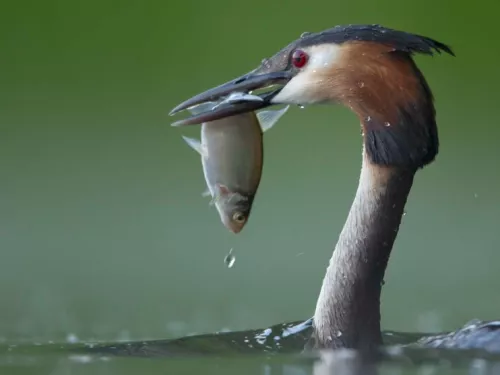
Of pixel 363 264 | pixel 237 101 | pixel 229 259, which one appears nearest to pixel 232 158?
pixel 237 101

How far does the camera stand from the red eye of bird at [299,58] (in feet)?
9.40

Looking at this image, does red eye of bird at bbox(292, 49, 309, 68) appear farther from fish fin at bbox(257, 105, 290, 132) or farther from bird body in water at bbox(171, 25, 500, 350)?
fish fin at bbox(257, 105, 290, 132)

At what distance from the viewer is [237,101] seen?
285 cm

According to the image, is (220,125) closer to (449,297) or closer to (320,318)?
(320,318)

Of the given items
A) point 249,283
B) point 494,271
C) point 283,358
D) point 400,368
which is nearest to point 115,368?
point 283,358

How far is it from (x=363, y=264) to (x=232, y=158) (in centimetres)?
39

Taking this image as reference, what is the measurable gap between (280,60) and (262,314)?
1.66 m

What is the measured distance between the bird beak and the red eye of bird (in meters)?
0.03

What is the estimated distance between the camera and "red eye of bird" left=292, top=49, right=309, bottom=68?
2865 millimetres

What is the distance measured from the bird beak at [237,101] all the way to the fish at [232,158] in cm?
1

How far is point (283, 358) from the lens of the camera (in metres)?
2.65

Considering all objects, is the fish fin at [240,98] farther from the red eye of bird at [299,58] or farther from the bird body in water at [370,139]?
the red eye of bird at [299,58]

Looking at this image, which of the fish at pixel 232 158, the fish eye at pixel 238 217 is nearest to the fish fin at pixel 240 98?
the fish at pixel 232 158

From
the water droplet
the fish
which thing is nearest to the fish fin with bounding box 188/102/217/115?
the fish
